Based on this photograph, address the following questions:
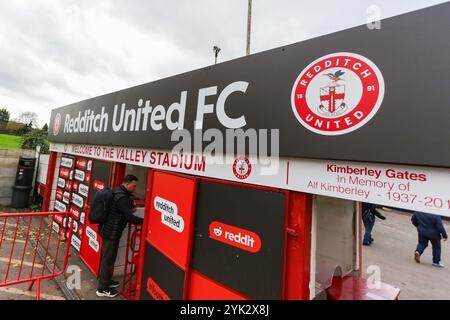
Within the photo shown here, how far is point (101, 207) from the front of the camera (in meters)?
3.66

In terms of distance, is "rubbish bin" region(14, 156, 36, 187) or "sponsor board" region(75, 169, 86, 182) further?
"rubbish bin" region(14, 156, 36, 187)

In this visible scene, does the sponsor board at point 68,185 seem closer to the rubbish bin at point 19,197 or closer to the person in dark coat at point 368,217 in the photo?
the rubbish bin at point 19,197

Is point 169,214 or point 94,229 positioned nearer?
point 169,214

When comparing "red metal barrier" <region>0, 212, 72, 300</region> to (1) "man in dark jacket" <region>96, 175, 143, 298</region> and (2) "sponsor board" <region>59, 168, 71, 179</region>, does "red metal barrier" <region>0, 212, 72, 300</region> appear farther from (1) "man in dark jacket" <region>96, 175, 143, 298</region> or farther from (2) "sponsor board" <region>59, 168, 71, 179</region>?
(2) "sponsor board" <region>59, 168, 71, 179</region>

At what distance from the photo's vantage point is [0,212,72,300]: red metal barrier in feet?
12.4

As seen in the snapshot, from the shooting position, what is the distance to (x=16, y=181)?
8500 mm

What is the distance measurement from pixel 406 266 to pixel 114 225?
263 inches

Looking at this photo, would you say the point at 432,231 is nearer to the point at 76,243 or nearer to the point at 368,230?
the point at 368,230

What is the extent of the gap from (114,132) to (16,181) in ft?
22.9

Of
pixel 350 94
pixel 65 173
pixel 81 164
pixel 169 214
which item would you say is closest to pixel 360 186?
pixel 350 94

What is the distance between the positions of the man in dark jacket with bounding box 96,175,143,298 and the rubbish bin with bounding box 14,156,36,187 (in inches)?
270

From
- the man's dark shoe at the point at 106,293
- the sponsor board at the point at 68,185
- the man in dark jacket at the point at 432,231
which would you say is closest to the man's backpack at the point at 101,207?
the man's dark shoe at the point at 106,293

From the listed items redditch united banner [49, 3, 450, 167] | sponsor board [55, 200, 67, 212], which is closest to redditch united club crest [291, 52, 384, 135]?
redditch united banner [49, 3, 450, 167]

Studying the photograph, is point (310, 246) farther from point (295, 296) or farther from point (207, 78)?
point (207, 78)
